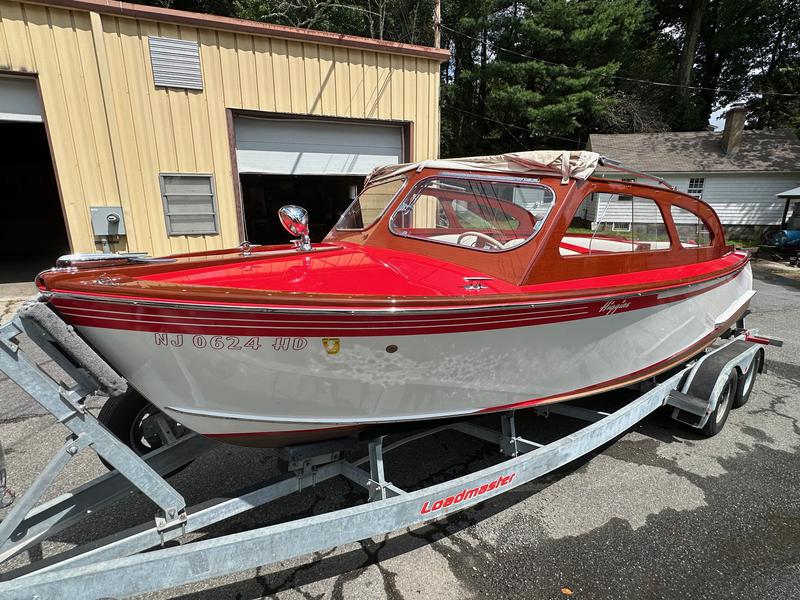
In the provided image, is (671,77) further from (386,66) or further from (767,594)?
(767,594)

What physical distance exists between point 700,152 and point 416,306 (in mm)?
25258

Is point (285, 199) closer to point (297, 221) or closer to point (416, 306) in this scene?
point (297, 221)

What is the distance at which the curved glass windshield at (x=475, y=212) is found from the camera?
9.32 feet

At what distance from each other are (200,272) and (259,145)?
6017mm

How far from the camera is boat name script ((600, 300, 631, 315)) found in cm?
262

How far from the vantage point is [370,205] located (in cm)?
365

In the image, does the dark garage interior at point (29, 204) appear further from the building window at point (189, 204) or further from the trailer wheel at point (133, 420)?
the trailer wheel at point (133, 420)

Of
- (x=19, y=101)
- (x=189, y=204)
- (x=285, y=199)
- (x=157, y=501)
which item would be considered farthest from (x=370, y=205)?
(x=285, y=199)

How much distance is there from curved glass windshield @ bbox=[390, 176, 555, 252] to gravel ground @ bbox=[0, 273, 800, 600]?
166 cm

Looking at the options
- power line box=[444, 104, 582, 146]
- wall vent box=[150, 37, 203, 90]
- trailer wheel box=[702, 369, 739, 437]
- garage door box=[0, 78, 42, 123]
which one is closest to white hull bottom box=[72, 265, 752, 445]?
trailer wheel box=[702, 369, 739, 437]

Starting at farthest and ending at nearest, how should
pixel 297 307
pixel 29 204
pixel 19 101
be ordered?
pixel 29 204 < pixel 19 101 < pixel 297 307

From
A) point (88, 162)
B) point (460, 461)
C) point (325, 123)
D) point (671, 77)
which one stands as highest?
point (671, 77)

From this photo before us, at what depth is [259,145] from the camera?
7668 mm

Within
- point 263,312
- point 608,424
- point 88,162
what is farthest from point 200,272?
point 88,162
